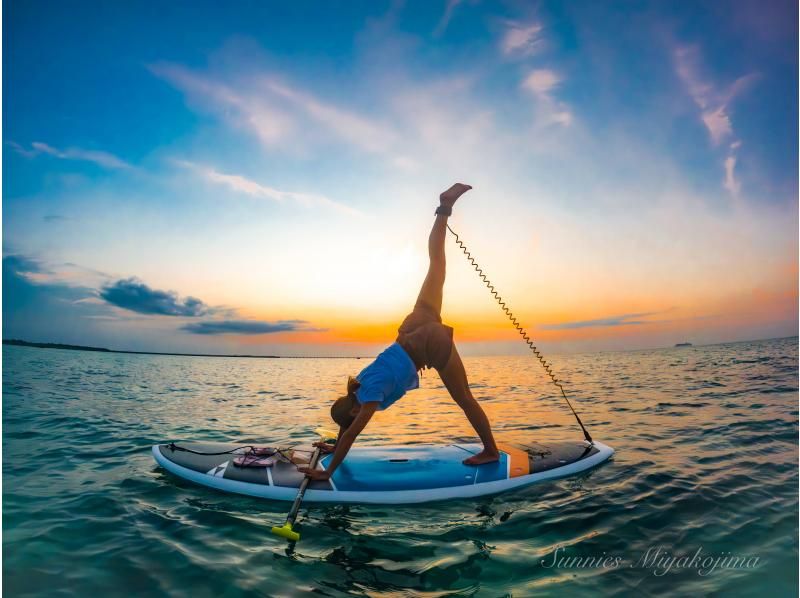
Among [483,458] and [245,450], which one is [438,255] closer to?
[483,458]

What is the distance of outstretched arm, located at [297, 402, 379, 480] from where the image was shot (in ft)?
18.6

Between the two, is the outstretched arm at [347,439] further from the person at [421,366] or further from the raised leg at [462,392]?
the raised leg at [462,392]

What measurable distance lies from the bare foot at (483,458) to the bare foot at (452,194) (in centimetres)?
362

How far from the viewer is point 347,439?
5723mm

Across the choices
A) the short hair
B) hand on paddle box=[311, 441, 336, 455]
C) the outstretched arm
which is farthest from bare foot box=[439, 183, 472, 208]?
hand on paddle box=[311, 441, 336, 455]

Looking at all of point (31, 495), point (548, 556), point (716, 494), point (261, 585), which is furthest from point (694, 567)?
point (31, 495)

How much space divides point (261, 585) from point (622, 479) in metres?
5.00

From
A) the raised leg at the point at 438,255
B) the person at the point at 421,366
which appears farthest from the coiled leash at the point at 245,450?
the raised leg at the point at 438,255

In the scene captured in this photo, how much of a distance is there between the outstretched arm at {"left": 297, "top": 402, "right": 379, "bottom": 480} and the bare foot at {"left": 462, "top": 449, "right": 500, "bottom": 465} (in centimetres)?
168

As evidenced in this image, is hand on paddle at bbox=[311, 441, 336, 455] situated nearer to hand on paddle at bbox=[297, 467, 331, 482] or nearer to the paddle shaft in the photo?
the paddle shaft

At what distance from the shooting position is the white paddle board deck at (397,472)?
5.73m

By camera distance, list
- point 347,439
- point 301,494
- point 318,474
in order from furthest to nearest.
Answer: point 318,474, point 347,439, point 301,494

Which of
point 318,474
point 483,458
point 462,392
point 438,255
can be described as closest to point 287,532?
point 318,474

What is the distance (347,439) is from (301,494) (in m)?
0.88
